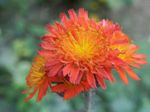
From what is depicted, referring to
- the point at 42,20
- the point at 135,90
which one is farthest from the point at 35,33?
the point at 135,90

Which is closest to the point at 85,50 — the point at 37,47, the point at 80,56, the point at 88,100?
the point at 80,56

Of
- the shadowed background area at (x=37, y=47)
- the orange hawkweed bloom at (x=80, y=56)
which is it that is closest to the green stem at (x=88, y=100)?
the orange hawkweed bloom at (x=80, y=56)

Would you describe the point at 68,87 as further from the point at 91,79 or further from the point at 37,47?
the point at 37,47

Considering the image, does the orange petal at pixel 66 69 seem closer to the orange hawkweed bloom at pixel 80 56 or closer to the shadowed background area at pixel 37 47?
the orange hawkweed bloom at pixel 80 56

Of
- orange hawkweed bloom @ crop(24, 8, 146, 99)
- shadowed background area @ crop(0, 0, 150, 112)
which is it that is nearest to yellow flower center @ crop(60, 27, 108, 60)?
orange hawkweed bloom @ crop(24, 8, 146, 99)

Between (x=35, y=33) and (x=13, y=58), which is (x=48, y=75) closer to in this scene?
(x=13, y=58)

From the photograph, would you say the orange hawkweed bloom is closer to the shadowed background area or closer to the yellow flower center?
the yellow flower center
